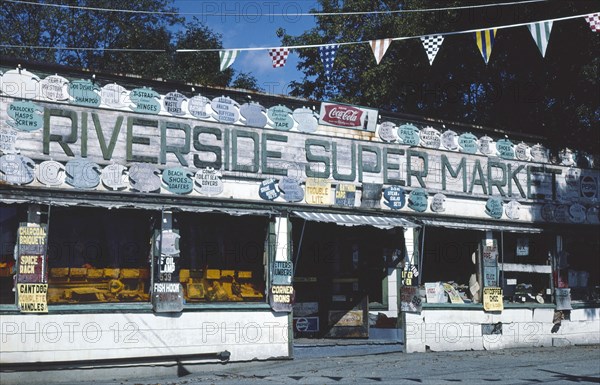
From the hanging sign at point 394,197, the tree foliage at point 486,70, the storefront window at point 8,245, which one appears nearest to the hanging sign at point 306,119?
the hanging sign at point 394,197

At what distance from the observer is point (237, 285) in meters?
14.7

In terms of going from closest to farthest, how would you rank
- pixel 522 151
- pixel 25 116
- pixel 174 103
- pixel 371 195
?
1. pixel 25 116
2. pixel 174 103
3. pixel 371 195
4. pixel 522 151

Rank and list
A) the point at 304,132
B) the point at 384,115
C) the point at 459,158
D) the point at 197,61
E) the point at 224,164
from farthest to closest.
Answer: the point at 197,61 → the point at 459,158 → the point at 384,115 → the point at 304,132 → the point at 224,164

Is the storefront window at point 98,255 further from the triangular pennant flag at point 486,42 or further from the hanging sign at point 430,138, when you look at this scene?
the triangular pennant flag at point 486,42

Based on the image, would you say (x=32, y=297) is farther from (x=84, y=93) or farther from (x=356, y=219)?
(x=356, y=219)

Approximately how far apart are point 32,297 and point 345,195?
6.49 metres

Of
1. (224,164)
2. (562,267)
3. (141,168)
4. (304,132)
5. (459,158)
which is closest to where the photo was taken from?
(141,168)

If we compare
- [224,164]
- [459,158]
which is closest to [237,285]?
[224,164]

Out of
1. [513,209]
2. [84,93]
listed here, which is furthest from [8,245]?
[513,209]

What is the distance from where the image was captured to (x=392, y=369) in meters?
13.6

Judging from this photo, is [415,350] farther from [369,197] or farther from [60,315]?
[60,315]

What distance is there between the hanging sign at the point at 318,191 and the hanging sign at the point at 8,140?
557cm

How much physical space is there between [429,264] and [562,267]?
3.87 meters

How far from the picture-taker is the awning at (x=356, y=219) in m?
14.7
